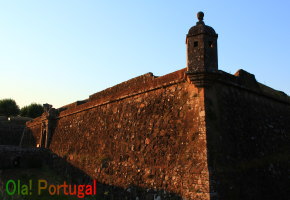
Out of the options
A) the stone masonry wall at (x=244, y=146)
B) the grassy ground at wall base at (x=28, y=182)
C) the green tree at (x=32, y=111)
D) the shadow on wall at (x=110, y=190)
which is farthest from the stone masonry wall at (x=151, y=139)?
the green tree at (x=32, y=111)

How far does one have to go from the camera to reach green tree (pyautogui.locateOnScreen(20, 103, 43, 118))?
41375mm

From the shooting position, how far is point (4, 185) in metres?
13.6

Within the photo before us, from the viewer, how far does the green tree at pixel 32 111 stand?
4138 centimetres

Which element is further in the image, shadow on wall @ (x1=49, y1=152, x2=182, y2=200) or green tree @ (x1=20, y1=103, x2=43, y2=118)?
green tree @ (x1=20, y1=103, x2=43, y2=118)

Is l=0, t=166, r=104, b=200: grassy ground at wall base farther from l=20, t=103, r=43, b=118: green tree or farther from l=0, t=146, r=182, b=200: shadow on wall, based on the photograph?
l=20, t=103, r=43, b=118: green tree

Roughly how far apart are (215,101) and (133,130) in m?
3.61

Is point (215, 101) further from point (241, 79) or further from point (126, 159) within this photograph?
point (126, 159)

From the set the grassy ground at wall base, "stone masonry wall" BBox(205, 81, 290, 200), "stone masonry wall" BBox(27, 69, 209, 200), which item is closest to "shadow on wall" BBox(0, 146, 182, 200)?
the grassy ground at wall base

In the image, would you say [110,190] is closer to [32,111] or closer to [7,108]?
[32,111]

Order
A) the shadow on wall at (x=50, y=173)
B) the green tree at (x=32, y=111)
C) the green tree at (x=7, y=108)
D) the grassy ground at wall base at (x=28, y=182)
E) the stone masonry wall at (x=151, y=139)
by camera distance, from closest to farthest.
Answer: the stone masonry wall at (x=151, y=139), the shadow on wall at (x=50, y=173), the grassy ground at wall base at (x=28, y=182), the green tree at (x=7, y=108), the green tree at (x=32, y=111)

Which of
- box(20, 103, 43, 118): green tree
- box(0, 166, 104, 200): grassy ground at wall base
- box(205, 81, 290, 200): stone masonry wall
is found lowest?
box(0, 166, 104, 200): grassy ground at wall base

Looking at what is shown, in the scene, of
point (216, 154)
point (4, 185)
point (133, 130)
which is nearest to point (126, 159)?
point (133, 130)

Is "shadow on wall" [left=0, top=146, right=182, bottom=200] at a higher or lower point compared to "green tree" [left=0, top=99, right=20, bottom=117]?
lower

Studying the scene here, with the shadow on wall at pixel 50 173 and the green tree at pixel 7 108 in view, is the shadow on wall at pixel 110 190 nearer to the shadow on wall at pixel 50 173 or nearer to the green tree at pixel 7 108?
the shadow on wall at pixel 50 173
